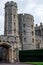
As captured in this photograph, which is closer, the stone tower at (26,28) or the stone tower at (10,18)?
the stone tower at (10,18)

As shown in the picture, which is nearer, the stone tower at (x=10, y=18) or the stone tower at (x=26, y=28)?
the stone tower at (x=10, y=18)

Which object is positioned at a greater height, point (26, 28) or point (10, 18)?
point (10, 18)

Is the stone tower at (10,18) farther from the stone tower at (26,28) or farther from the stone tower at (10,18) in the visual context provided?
the stone tower at (26,28)

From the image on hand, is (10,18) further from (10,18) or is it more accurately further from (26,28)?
(26,28)

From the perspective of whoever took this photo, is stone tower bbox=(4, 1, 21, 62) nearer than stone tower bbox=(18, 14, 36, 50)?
Yes

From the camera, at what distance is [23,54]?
4144 cm

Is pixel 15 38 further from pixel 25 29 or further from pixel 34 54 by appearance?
pixel 25 29

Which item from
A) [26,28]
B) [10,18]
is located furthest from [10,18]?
[26,28]

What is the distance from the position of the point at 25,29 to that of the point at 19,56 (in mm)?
27361

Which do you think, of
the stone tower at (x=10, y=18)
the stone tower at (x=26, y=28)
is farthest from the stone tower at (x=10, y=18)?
the stone tower at (x=26, y=28)

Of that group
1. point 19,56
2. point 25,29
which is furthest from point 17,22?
point 19,56

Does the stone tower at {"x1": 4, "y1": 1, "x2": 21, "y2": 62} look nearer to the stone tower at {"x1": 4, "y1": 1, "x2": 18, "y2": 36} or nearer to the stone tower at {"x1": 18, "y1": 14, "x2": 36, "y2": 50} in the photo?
the stone tower at {"x1": 4, "y1": 1, "x2": 18, "y2": 36}

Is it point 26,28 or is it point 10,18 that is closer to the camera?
point 10,18

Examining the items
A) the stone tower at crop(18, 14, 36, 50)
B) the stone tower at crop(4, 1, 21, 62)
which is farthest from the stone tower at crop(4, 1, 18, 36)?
the stone tower at crop(18, 14, 36, 50)
